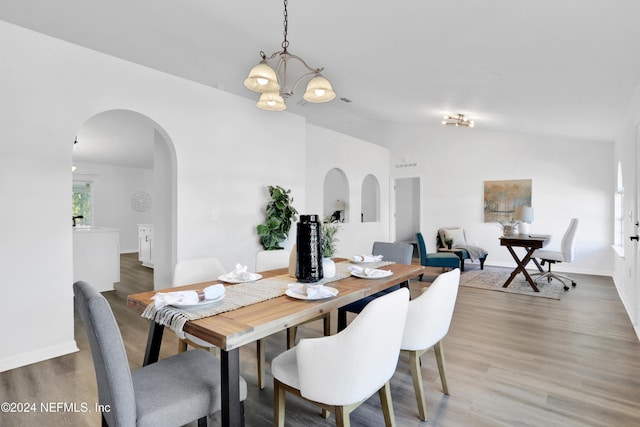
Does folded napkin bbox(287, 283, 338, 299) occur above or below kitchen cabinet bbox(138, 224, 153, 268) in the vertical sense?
above

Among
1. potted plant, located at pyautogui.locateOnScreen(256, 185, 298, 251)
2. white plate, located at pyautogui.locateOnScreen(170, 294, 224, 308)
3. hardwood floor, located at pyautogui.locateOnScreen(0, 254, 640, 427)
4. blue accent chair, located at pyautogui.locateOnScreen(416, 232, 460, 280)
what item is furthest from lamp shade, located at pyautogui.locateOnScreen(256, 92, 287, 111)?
blue accent chair, located at pyautogui.locateOnScreen(416, 232, 460, 280)

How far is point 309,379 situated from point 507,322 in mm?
3014

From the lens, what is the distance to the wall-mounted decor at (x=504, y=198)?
6789mm

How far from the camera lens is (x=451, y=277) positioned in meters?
1.98

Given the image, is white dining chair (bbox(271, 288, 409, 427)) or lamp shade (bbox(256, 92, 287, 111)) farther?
lamp shade (bbox(256, 92, 287, 111))

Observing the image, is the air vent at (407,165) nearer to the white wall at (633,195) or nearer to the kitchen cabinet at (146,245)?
the white wall at (633,195)

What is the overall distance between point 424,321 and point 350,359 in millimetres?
680

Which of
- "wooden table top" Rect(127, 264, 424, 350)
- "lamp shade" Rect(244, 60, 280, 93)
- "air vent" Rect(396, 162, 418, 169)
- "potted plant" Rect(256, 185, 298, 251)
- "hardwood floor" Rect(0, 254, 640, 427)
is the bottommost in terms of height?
"hardwood floor" Rect(0, 254, 640, 427)

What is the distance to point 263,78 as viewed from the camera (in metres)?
2.14

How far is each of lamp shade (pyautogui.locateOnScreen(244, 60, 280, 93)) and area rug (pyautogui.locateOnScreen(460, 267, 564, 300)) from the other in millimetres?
4398

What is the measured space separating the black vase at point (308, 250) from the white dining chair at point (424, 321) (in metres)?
0.59

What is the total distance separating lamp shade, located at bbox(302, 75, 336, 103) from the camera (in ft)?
7.55

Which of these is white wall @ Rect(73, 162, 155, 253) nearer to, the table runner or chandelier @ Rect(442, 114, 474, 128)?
chandelier @ Rect(442, 114, 474, 128)

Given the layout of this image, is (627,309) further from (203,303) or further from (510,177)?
(203,303)
